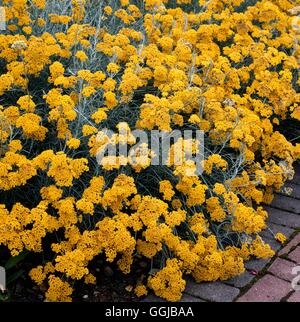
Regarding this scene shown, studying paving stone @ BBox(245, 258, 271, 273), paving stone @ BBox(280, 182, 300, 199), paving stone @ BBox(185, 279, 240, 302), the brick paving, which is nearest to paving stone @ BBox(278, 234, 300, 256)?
the brick paving

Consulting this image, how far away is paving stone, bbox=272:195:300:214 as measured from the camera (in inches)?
175

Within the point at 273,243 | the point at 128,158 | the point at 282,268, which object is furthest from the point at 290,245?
the point at 128,158

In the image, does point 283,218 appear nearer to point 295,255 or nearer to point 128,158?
point 295,255

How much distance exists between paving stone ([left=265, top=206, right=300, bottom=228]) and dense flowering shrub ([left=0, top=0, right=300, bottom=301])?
10cm

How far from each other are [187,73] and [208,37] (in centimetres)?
55

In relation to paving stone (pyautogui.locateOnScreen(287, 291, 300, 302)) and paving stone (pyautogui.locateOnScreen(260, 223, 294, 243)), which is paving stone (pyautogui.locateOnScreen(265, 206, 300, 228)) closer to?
paving stone (pyautogui.locateOnScreen(260, 223, 294, 243))

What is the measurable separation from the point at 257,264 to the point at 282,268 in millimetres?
147

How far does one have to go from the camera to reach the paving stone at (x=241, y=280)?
12.0 ft

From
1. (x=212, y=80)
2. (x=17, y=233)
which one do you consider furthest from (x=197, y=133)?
(x=17, y=233)

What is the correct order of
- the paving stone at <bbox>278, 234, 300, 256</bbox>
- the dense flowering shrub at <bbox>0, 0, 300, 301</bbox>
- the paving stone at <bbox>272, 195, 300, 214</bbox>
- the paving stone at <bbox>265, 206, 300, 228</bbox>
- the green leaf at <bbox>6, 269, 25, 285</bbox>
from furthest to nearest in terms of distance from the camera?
the paving stone at <bbox>272, 195, 300, 214</bbox> < the paving stone at <bbox>265, 206, 300, 228</bbox> < the paving stone at <bbox>278, 234, 300, 256</bbox> < the green leaf at <bbox>6, 269, 25, 285</bbox> < the dense flowering shrub at <bbox>0, 0, 300, 301</bbox>

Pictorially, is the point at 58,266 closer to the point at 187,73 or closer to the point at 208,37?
the point at 187,73

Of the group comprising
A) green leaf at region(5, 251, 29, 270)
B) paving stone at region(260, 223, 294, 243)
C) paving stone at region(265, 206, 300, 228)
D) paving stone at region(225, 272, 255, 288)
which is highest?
green leaf at region(5, 251, 29, 270)

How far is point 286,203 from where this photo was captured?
4.53 metres

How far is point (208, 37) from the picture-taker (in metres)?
4.83
